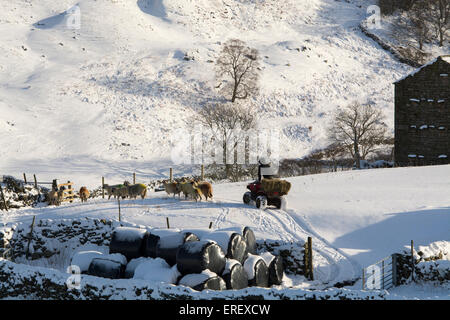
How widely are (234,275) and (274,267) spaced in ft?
8.68

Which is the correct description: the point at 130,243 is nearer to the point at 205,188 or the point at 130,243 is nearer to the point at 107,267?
the point at 107,267

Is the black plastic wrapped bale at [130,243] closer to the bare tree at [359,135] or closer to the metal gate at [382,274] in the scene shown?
the metal gate at [382,274]

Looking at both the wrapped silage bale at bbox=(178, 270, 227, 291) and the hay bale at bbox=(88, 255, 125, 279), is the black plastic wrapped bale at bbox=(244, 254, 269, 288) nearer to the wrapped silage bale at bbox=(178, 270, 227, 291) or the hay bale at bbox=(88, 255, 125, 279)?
the wrapped silage bale at bbox=(178, 270, 227, 291)

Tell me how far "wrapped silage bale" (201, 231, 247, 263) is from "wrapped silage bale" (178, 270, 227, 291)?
1.43 metres

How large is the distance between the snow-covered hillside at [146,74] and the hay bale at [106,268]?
993 inches

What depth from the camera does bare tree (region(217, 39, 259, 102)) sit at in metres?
58.8

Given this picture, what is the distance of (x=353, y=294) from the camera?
44.1ft

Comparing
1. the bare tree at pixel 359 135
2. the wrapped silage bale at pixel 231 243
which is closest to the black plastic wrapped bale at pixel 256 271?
the wrapped silage bale at pixel 231 243

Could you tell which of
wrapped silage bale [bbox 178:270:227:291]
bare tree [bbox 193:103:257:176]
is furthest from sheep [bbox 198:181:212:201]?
bare tree [bbox 193:103:257:176]

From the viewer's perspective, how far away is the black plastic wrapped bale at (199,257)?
16547 mm

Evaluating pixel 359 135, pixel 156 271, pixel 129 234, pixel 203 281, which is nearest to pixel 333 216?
pixel 129 234

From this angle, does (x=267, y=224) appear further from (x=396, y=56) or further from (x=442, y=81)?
(x=396, y=56)

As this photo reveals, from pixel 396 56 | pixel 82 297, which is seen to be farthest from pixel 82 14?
pixel 82 297

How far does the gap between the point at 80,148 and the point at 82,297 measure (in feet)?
110
